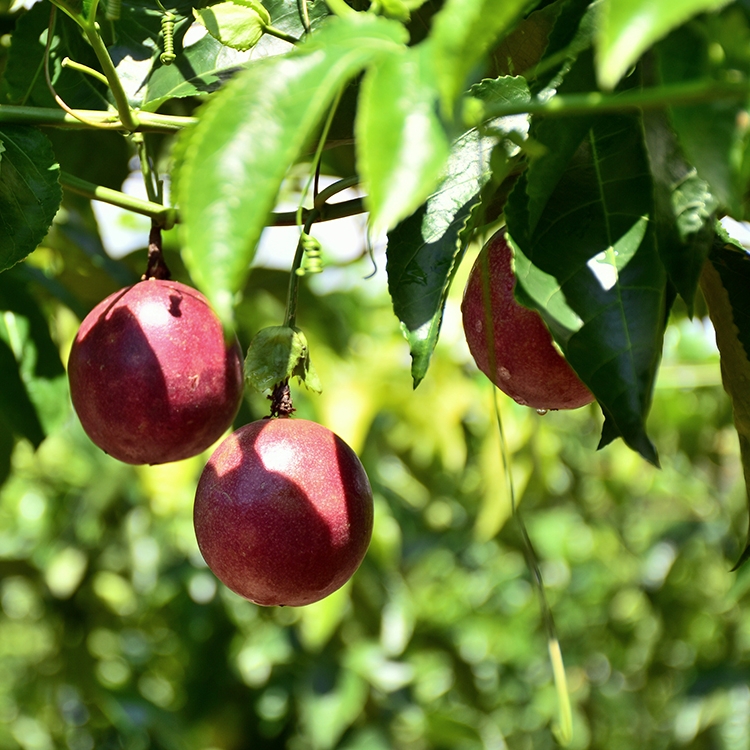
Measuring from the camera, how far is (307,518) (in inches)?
27.2

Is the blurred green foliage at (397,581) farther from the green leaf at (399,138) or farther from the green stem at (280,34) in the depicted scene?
the green leaf at (399,138)

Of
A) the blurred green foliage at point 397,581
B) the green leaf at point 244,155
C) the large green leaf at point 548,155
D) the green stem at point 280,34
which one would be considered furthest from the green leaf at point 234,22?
the blurred green foliage at point 397,581

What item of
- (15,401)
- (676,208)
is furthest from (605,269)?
(15,401)

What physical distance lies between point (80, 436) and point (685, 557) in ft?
5.92

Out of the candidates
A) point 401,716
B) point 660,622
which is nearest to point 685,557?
point 660,622

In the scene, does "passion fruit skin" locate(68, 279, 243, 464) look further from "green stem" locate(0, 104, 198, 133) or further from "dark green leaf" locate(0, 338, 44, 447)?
"dark green leaf" locate(0, 338, 44, 447)

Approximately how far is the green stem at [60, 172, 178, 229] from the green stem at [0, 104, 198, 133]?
0.05 meters

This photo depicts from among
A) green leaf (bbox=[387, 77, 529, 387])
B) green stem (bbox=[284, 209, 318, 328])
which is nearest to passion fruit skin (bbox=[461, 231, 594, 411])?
green leaf (bbox=[387, 77, 529, 387])

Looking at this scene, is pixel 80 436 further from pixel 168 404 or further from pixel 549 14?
pixel 549 14

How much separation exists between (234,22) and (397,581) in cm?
204

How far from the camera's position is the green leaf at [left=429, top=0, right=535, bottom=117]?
1.17ft

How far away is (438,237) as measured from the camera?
704 mm

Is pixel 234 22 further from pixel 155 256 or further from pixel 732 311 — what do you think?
pixel 732 311

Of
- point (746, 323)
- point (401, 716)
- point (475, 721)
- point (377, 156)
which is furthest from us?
point (475, 721)
